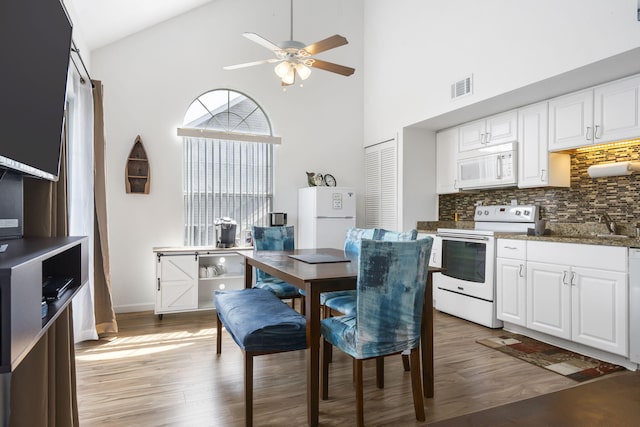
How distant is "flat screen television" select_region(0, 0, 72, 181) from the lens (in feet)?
3.82

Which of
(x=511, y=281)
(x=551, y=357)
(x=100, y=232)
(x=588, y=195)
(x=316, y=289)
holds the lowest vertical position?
(x=551, y=357)

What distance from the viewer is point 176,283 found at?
168 inches

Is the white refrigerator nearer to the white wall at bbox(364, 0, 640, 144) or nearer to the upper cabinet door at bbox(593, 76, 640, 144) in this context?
the white wall at bbox(364, 0, 640, 144)

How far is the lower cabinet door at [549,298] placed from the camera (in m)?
3.23

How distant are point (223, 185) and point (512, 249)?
3391 millimetres

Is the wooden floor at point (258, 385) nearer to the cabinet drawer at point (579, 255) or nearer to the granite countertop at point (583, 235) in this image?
the cabinet drawer at point (579, 255)

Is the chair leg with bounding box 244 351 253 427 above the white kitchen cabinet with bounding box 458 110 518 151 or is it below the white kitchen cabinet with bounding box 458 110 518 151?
below

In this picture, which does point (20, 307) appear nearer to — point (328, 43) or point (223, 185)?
point (328, 43)

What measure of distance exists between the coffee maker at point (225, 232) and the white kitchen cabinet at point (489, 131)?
2.89 metres

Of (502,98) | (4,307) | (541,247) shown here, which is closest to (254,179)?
(502,98)

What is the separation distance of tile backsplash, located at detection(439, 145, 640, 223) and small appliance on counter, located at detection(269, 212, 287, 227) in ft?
8.42

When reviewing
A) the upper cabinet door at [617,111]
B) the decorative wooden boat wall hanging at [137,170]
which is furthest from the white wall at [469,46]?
the decorative wooden boat wall hanging at [137,170]

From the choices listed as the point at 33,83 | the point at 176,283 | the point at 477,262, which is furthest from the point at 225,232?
the point at 33,83

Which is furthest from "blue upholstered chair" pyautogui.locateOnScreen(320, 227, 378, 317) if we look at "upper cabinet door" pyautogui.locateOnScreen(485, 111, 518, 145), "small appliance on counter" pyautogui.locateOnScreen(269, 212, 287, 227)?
"upper cabinet door" pyautogui.locateOnScreen(485, 111, 518, 145)
